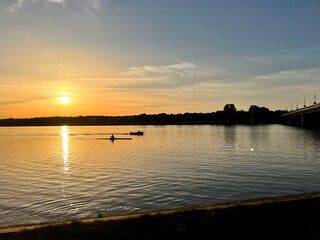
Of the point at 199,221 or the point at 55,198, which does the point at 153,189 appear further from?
the point at 199,221

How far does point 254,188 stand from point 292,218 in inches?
761

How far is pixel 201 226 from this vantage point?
13.4 metres

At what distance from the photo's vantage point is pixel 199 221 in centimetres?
1379

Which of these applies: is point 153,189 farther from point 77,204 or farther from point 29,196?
point 29,196

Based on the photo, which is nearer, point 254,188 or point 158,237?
point 158,237

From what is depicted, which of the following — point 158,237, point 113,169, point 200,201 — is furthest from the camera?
point 113,169

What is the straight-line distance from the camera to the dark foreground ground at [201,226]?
500 inches

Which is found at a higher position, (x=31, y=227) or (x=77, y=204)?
(x=31, y=227)

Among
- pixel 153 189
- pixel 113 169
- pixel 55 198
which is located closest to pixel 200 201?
pixel 153 189

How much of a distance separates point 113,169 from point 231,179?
18.8 metres

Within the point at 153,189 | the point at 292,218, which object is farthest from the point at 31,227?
the point at 153,189

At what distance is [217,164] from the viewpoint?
174ft

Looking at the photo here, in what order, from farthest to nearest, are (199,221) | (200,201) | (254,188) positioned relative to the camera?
(254,188), (200,201), (199,221)

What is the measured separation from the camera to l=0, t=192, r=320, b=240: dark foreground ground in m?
12.7
